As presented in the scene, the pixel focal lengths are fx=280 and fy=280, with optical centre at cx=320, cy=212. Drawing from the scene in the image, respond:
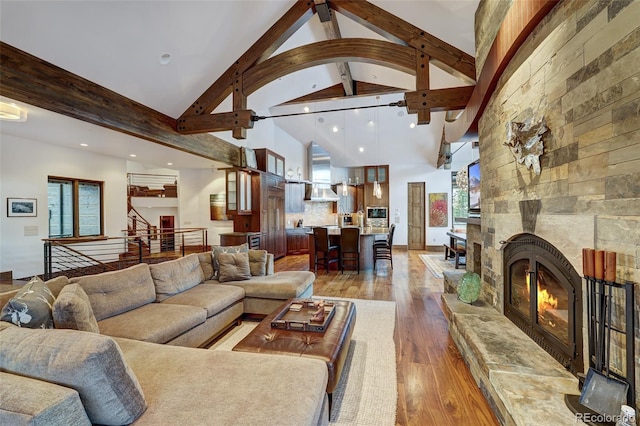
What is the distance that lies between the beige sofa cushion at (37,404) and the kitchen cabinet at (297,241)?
7.78m

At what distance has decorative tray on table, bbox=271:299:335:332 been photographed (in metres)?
2.34

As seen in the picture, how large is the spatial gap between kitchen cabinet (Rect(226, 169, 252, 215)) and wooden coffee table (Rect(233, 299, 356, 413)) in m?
4.63

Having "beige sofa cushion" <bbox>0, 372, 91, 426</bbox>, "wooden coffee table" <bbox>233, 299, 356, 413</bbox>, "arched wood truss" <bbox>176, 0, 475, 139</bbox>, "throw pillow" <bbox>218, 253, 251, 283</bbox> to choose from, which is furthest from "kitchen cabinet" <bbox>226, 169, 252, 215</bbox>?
"beige sofa cushion" <bbox>0, 372, 91, 426</bbox>

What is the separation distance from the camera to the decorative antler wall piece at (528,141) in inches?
78.4

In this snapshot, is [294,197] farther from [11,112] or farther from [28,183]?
[11,112]

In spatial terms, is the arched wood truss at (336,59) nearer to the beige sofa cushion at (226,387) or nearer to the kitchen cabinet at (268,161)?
the kitchen cabinet at (268,161)

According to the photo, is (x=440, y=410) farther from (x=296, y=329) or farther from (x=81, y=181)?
(x=81, y=181)

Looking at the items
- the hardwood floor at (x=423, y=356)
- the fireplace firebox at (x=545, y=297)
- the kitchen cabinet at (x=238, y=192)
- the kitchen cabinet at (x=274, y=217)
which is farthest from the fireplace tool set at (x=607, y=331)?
the kitchen cabinet at (x=274, y=217)

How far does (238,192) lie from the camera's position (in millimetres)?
6684

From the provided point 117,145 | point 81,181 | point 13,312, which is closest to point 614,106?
point 13,312

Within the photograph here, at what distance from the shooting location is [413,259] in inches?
314

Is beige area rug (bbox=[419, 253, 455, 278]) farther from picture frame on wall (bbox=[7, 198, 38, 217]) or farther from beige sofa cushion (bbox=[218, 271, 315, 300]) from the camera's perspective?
picture frame on wall (bbox=[7, 198, 38, 217])

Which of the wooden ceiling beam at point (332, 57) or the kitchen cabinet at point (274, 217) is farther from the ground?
the wooden ceiling beam at point (332, 57)

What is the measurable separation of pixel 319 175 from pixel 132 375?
348 inches
